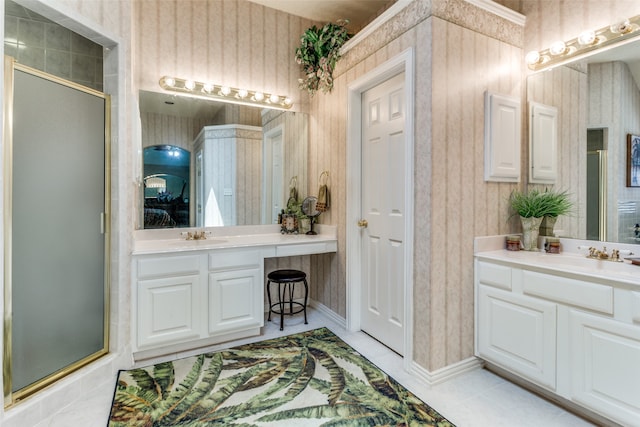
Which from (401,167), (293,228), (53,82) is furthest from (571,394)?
(53,82)

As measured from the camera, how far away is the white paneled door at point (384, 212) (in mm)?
2471

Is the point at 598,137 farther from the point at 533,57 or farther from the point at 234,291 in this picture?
the point at 234,291

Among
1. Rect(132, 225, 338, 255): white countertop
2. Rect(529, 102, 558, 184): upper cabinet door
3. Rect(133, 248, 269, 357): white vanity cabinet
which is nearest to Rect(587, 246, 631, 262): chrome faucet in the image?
Rect(529, 102, 558, 184): upper cabinet door

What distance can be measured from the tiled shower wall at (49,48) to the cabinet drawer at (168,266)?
5.20 feet

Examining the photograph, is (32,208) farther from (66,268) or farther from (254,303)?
(254,303)

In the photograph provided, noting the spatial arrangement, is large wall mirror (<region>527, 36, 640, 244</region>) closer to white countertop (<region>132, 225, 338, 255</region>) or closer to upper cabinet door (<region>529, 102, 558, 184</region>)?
upper cabinet door (<region>529, 102, 558, 184</region>)

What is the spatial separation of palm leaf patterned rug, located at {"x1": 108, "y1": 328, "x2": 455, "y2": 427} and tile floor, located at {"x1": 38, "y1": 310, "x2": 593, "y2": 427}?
0.27 ft

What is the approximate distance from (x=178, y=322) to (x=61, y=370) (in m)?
0.70

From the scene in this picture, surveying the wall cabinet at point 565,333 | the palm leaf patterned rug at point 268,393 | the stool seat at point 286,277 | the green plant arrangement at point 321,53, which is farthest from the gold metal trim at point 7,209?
the wall cabinet at point 565,333

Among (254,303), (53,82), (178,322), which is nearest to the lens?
(53,82)

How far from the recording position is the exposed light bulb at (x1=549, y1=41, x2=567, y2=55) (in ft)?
7.00

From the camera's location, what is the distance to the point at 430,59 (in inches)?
79.5

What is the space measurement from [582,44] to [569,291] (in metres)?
1.57

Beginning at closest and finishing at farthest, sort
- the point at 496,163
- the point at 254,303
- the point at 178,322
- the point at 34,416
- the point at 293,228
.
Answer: the point at 34,416
the point at 496,163
the point at 178,322
the point at 254,303
the point at 293,228
